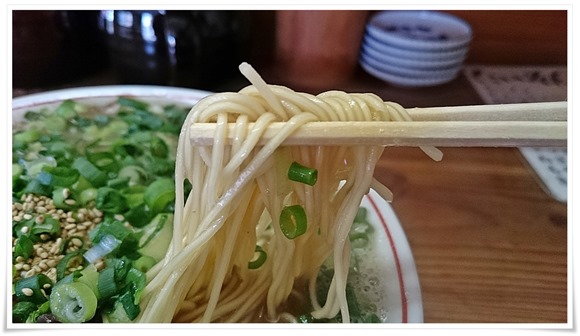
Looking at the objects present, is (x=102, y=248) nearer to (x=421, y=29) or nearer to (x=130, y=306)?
(x=130, y=306)

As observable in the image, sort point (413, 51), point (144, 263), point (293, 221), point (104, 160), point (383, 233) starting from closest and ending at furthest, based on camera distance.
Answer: point (293, 221), point (144, 263), point (383, 233), point (104, 160), point (413, 51)

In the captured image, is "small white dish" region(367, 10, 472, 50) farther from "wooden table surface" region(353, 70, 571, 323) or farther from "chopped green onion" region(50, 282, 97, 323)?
"chopped green onion" region(50, 282, 97, 323)

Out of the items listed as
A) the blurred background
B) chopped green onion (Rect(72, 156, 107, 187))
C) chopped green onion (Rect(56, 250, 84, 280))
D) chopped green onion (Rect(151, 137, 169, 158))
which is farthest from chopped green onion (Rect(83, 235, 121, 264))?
the blurred background

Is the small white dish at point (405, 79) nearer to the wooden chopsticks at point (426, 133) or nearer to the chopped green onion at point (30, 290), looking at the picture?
the wooden chopsticks at point (426, 133)

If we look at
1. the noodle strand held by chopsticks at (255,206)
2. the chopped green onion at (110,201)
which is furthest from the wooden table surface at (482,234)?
the chopped green onion at (110,201)

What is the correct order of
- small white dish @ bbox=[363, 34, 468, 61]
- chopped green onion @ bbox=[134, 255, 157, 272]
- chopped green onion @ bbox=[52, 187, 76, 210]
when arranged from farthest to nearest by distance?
1. small white dish @ bbox=[363, 34, 468, 61]
2. chopped green onion @ bbox=[52, 187, 76, 210]
3. chopped green onion @ bbox=[134, 255, 157, 272]

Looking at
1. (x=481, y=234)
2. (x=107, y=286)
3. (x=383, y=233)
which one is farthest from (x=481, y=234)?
(x=107, y=286)
